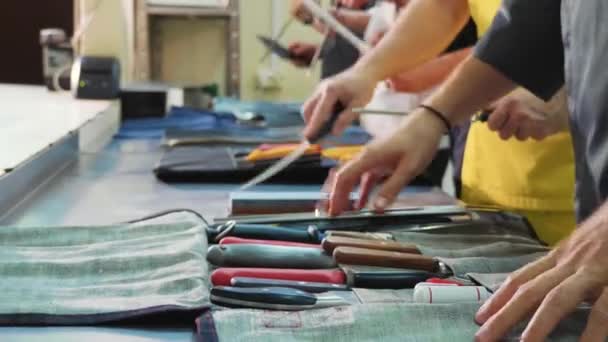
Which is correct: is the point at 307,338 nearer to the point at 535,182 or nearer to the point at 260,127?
the point at 535,182

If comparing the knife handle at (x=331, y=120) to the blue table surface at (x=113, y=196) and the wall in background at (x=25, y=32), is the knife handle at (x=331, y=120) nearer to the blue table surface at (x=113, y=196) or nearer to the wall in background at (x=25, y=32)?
the blue table surface at (x=113, y=196)

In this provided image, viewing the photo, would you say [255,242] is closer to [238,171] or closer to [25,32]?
[238,171]

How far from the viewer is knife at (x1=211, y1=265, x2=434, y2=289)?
2.17 ft

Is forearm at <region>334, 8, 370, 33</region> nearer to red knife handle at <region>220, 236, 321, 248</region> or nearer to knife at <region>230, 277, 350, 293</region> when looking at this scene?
red knife handle at <region>220, 236, 321, 248</region>

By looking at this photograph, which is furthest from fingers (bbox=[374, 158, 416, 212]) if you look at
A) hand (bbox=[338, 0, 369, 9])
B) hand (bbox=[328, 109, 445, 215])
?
hand (bbox=[338, 0, 369, 9])

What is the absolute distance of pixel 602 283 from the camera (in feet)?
1.71

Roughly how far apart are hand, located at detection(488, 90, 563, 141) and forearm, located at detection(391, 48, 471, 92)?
41cm

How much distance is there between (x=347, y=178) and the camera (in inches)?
36.8

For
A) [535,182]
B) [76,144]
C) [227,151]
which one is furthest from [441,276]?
[76,144]

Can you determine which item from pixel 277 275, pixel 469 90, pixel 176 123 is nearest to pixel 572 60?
pixel 469 90

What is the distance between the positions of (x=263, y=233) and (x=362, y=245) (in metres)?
0.11

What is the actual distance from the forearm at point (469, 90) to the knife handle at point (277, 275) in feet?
1.17

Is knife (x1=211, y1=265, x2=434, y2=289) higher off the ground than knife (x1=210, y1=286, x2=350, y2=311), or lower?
lower

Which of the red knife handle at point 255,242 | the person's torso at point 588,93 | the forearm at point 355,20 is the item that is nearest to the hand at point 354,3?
the forearm at point 355,20
